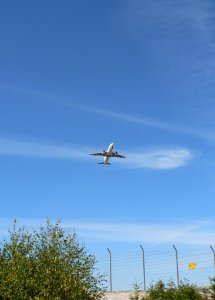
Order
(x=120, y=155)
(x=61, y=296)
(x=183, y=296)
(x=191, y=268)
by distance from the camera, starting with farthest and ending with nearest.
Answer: (x=120, y=155) → (x=191, y=268) → (x=183, y=296) → (x=61, y=296)

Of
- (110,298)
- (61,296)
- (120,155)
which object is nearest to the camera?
(61,296)

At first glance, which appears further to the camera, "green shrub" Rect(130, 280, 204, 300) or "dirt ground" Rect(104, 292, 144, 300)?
"dirt ground" Rect(104, 292, 144, 300)

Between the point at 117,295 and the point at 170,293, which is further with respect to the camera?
the point at 117,295

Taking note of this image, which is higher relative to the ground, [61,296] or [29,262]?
[29,262]

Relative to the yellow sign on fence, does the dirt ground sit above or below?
below

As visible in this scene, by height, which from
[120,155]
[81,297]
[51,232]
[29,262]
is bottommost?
[81,297]

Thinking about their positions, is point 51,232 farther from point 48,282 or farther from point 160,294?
point 160,294

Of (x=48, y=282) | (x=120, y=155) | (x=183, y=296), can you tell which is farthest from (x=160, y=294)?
(x=120, y=155)

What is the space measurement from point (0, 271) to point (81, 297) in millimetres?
7381

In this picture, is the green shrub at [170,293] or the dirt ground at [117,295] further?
the dirt ground at [117,295]

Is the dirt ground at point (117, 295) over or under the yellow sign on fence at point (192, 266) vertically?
under

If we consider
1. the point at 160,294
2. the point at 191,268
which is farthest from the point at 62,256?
the point at 191,268

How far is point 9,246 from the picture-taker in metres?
48.1

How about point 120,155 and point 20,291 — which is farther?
point 120,155
